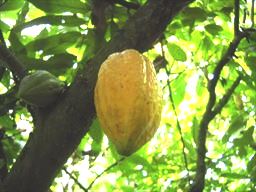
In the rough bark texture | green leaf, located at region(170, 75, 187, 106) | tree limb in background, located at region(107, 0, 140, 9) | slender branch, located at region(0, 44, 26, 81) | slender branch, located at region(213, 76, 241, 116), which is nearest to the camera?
the rough bark texture

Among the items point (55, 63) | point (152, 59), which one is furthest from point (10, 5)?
point (152, 59)

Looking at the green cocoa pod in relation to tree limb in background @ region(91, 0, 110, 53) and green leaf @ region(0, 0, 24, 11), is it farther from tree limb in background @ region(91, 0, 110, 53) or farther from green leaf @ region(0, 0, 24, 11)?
green leaf @ region(0, 0, 24, 11)

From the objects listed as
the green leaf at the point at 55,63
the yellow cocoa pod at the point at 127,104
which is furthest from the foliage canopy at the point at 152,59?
the yellow cocoa pod at the point at 127,104

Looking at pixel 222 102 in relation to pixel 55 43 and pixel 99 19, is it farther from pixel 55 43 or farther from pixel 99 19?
pixel 55 43

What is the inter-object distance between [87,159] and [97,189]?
1.85 feet

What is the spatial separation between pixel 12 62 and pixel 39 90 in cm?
18

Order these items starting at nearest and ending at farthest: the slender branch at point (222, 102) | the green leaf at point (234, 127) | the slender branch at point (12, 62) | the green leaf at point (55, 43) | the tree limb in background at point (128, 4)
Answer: the slender branch at point (12, 62) < the tree limb in background at point (128, 4) < the green leaf at point (55, 43) < the slender branch at point (222, 102) < the green leaf at point (234, 127)

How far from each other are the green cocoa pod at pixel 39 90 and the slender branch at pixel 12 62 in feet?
0.19

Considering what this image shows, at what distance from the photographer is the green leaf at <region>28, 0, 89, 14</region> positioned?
5.98 feet

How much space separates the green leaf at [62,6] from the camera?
1822mm

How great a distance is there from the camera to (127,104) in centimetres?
116

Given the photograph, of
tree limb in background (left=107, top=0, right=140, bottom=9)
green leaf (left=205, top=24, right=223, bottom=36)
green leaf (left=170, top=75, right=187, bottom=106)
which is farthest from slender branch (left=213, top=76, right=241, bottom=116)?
tree limb in background (left=107, top=0, right=140, bottom=9)

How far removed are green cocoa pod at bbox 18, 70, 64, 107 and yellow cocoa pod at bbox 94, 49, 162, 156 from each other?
235 millimetres

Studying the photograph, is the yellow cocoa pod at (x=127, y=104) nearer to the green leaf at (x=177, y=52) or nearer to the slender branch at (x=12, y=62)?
the slender branch at (x=12, y=62)
